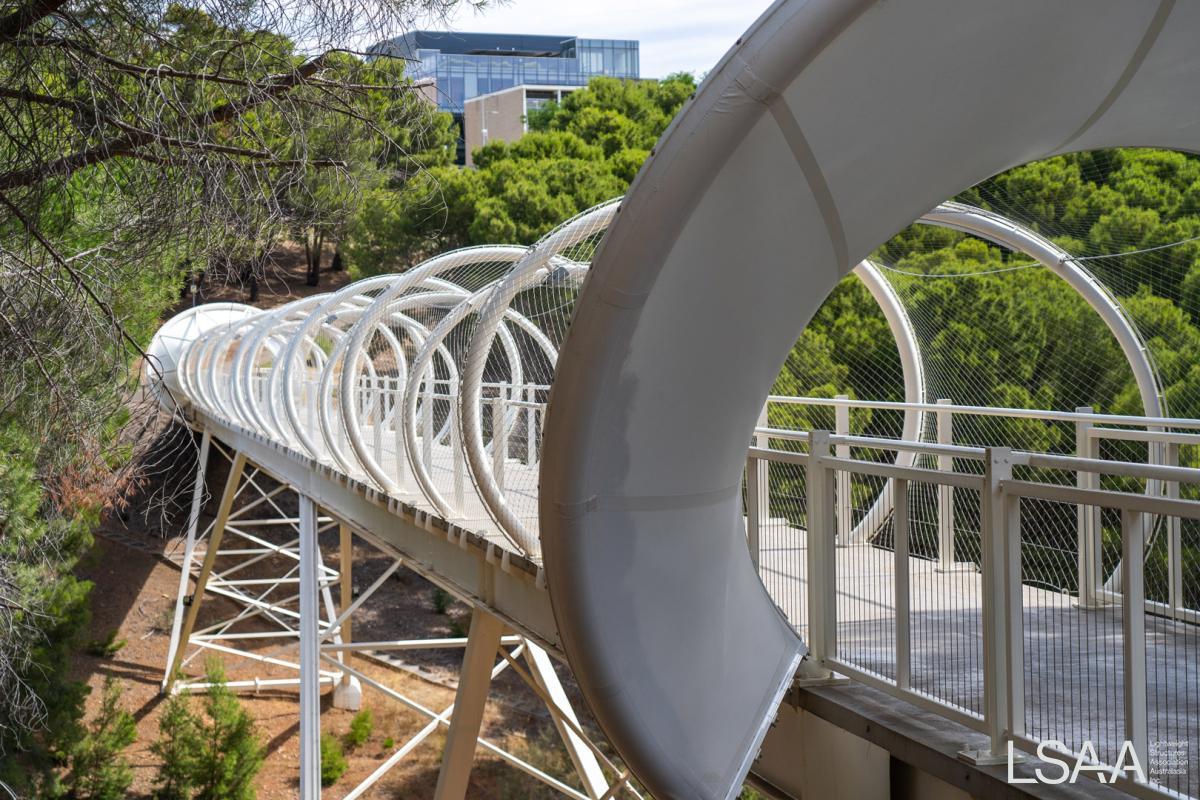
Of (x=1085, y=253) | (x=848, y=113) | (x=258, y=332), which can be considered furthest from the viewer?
(x=258, y=332)

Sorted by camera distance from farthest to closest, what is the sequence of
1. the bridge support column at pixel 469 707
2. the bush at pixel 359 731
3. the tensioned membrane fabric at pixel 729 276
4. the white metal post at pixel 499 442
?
the bush at pixel 359 731
the bridge support column at pixel 469 707
the white metal post at pixel 499 442
the tensioned membrane fabric at pixel 729 276

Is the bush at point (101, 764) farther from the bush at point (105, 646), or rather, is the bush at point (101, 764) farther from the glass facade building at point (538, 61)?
the glass facade building at point (538, 61)

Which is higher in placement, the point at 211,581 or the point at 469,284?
the point at 469,284

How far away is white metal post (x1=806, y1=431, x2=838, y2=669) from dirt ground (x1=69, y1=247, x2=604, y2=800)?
12.5m

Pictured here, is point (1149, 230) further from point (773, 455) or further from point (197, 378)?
point (197, 378)

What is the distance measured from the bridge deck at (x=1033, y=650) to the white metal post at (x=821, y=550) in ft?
0.32

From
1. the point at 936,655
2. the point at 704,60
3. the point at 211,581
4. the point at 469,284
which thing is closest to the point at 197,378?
the point at 211,581

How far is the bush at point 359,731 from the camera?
57.2ft

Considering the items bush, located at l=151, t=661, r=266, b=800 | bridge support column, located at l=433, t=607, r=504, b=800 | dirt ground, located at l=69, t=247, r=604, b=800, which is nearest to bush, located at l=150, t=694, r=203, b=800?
bush, located at l=151, t=661, r=266, b=800

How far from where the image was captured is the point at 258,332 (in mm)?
13562

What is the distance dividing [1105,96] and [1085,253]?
3137 millimetres

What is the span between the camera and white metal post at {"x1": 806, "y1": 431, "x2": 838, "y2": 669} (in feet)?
13.4

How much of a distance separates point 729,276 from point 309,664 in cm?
930

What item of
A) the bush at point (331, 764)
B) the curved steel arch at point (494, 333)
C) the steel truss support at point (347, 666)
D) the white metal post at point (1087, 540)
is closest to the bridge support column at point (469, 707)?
the steel truss support at point (347, 666)
